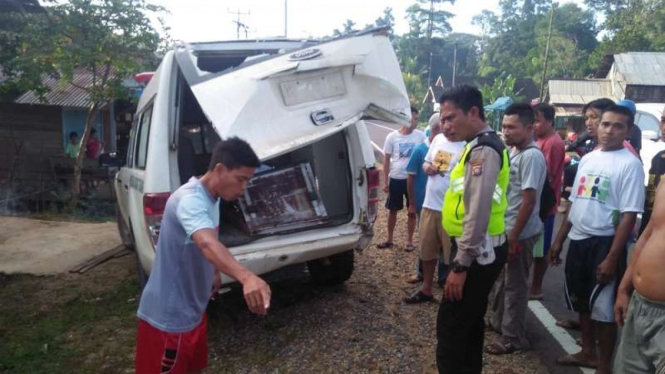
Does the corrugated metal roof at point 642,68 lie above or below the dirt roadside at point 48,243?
above

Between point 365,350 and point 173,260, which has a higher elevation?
point 173,260

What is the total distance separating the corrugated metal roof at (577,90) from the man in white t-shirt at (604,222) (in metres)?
28.7

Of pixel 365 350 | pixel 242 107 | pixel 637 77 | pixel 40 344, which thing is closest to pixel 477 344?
pixel 365 350

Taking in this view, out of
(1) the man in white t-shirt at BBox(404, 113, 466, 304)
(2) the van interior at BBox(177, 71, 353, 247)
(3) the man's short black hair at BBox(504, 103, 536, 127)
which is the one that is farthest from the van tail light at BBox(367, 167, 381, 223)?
(3) the man's short black hair at BBox(504, 103, 536, 127)

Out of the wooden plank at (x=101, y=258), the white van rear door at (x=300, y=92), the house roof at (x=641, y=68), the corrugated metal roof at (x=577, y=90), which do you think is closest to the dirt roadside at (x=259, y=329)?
the wooden plank at (x=101, y=258)

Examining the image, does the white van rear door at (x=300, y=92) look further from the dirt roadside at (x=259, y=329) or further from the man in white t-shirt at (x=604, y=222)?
the dirt roadside at (x=259, y=329)

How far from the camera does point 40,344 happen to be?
12.7 feet

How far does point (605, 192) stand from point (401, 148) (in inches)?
122

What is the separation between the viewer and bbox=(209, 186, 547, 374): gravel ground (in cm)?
346

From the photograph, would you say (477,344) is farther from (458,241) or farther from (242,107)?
(242,107)

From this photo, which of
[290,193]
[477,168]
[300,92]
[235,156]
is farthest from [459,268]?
[290,193]

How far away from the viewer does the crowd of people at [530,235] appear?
2420 mm

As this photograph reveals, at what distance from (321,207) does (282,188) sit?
0.35 meters

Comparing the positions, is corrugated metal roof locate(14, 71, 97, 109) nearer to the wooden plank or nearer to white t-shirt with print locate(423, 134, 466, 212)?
the wooden plank
